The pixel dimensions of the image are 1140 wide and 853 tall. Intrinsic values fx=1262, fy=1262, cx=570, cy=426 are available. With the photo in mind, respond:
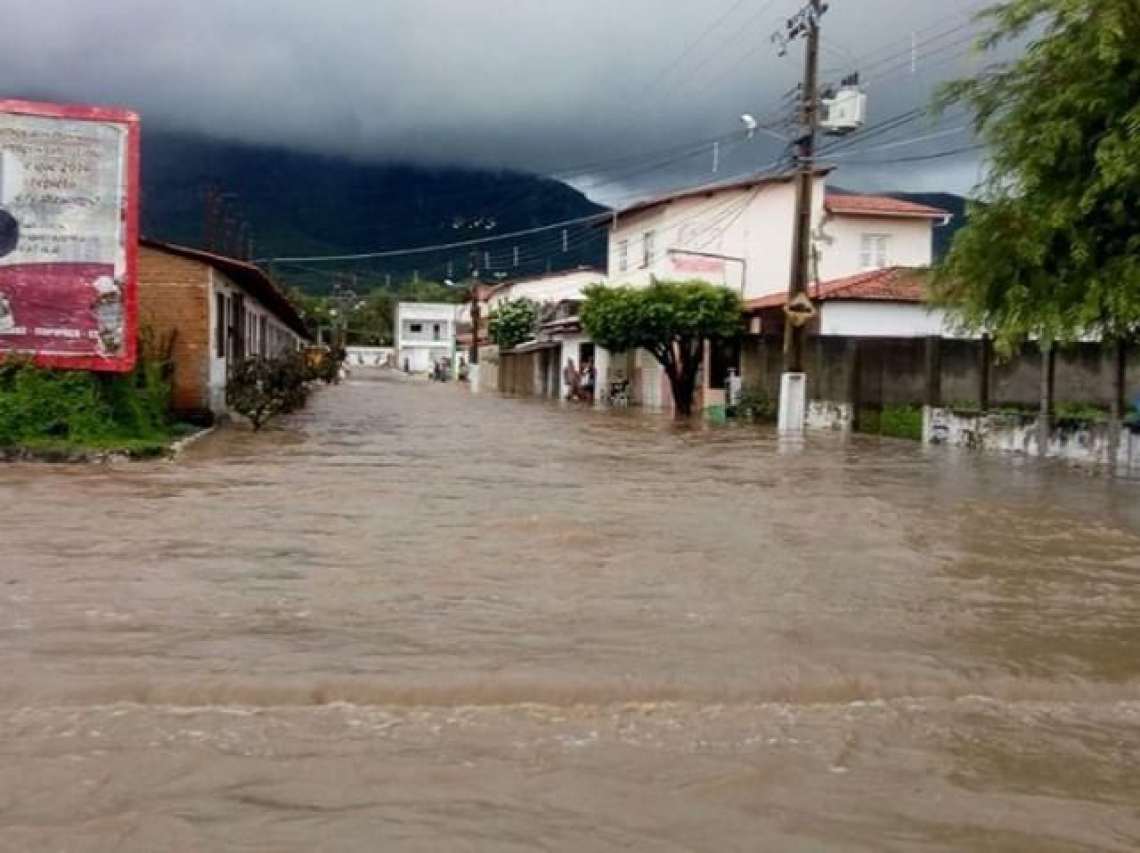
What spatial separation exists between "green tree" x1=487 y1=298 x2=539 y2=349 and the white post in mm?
38303

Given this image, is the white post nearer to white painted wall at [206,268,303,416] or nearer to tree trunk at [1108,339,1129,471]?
tree trunk at [1108,339,1129,471]

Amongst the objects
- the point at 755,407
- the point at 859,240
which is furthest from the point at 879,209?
the point at 755,407

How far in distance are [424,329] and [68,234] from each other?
4231 inches

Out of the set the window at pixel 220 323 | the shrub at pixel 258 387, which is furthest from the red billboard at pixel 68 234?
the window at pixel 220 323

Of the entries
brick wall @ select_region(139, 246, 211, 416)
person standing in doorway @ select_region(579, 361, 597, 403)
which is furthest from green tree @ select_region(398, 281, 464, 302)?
brick wall @ select_region(139, 246, 211, 416)

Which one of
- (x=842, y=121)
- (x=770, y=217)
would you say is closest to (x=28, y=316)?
(x=842, y=121)

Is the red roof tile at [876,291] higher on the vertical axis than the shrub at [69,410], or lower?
higher

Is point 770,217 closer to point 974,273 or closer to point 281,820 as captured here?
point 974,273

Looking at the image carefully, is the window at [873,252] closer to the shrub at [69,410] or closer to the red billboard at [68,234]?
the shrub at [69,410]

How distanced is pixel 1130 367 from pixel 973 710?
17.7m

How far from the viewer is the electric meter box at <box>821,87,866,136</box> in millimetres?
27266

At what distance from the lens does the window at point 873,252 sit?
40.9 metres

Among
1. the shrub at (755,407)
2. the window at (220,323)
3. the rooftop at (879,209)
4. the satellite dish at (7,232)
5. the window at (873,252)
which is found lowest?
the shrub at (755,407)

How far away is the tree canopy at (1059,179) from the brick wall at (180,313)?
14305 millimetres
